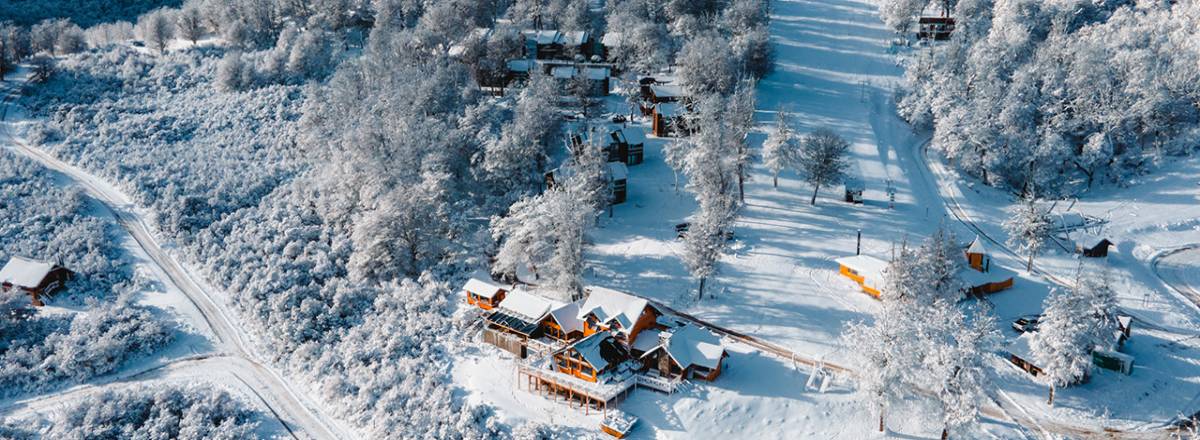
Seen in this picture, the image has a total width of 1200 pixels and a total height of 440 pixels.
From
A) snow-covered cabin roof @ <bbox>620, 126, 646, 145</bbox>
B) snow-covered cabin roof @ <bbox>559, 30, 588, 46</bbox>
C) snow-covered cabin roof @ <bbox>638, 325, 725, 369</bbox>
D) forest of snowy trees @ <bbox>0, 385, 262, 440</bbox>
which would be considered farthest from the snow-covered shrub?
snow-covered cabin roof @ <bbox>559, 30, 588, 46</bbox>

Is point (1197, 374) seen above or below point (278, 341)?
above

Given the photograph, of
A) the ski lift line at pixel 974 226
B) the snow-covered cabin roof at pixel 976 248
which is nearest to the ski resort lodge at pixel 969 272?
the snow-covered cabin roof at pixel 976 248

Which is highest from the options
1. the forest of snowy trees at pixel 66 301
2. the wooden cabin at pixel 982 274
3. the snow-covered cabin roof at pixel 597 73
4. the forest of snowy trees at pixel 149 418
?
the snow-covered cabin roof at pixel 597 73

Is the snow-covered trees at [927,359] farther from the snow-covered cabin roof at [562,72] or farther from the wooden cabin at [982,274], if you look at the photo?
the snow-covered cabin roof at [562,72]

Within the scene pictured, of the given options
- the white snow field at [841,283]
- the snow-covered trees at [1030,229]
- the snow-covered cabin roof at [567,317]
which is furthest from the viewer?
the snow-covered trees at [1030,229]

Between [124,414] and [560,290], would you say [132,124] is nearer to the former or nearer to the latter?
[124,414]

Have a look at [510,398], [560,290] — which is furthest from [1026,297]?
[510,398]
